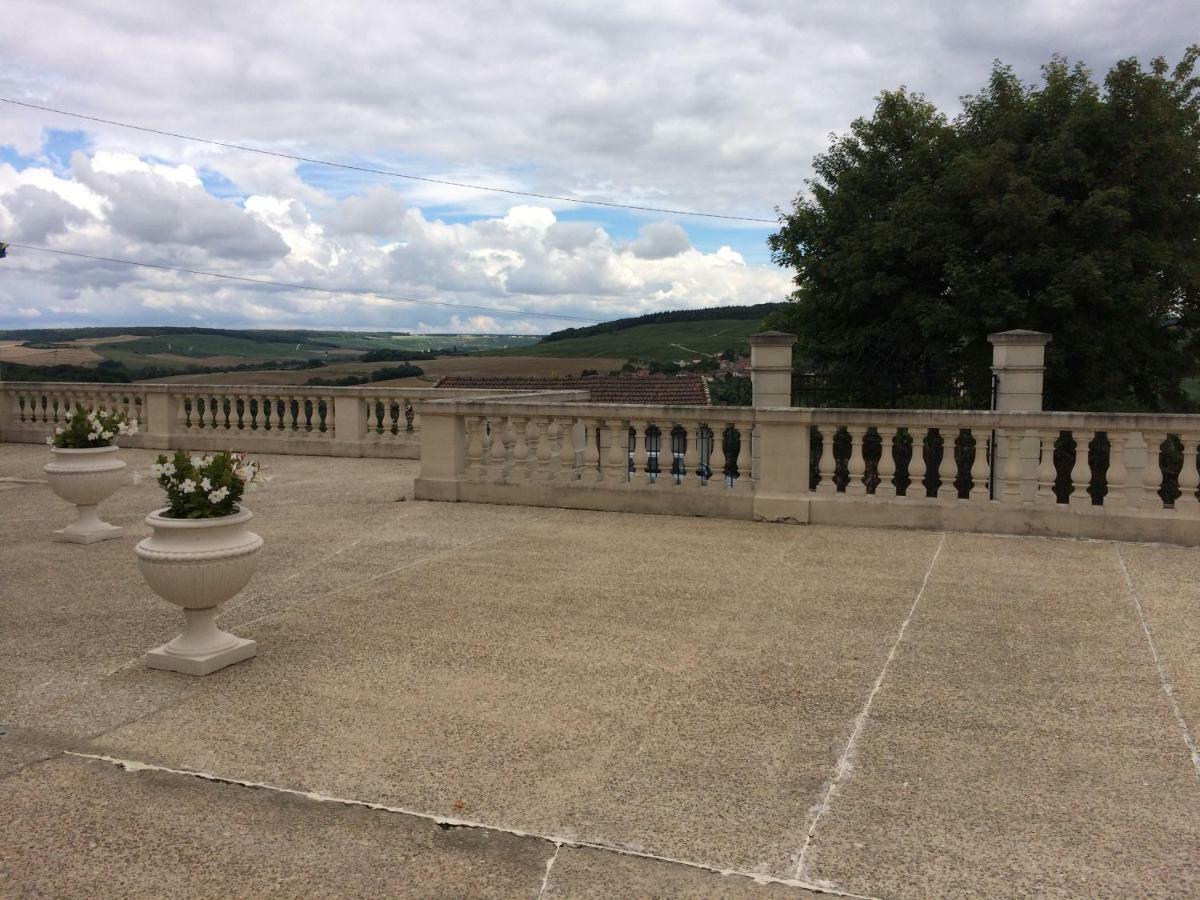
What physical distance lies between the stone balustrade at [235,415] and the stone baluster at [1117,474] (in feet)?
30.9

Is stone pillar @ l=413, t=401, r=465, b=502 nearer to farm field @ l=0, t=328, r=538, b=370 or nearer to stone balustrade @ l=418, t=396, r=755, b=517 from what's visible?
stone balustrade @ l=418, t=396, r=755, b=517

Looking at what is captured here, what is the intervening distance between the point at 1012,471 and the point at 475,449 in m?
5.63

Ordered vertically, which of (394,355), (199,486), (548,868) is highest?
(394,355)

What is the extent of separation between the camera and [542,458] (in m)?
10.3

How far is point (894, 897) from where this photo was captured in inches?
111

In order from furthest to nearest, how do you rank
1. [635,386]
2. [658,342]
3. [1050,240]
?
[658,342] < [635,386] < [1050,240]

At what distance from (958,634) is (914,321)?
58.1ft

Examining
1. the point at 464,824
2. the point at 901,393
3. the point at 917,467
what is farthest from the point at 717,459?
the point at 901,393

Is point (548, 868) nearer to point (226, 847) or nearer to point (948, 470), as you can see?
point (226, 847)

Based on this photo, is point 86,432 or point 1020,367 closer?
point 86,432

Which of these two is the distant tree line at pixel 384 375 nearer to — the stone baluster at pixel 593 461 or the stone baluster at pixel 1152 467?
the stone baluster at pixel 593 461

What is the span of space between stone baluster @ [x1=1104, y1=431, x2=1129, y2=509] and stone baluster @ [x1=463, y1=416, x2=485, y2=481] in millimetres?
6369

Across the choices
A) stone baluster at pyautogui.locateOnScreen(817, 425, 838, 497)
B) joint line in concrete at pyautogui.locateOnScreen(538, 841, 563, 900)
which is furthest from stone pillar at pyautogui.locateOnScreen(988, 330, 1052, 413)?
joint line in concrete at pyautogui.locateOnScreen(538, 841, 563, 900)

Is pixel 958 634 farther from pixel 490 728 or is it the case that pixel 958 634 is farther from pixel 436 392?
pixel 436 392
